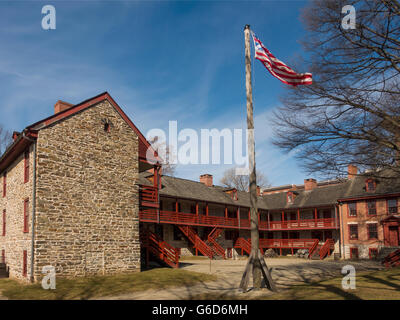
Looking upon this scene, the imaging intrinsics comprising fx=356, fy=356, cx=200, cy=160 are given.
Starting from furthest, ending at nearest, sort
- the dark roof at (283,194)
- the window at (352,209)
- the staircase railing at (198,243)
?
1. the window at (352,209)
2. the dark roof at (283,194)
3. the staircase railing at (198,243)

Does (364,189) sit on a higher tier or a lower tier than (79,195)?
higher

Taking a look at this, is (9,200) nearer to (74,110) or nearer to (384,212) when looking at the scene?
(74,110)

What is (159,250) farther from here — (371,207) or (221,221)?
(371,207)

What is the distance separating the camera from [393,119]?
34.8 ft

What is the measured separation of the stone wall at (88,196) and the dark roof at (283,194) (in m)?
10.1

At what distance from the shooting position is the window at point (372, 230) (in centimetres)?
3079

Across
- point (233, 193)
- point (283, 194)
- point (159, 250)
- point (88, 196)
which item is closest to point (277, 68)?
point (88, 196)

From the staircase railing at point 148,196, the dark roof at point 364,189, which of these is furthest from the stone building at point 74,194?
the dark roof at point 364,189

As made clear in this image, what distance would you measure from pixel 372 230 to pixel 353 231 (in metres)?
1.77

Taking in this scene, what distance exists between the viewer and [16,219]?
16.8 m

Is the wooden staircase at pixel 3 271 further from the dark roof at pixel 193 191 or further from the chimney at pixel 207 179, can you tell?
the chimney at pixel 207 179

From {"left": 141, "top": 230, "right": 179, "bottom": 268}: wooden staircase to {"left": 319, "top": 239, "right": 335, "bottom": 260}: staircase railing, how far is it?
17483 millimetres

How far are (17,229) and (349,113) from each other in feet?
49.1
